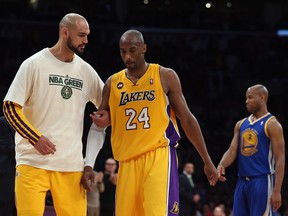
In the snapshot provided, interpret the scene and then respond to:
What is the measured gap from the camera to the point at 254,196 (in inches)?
280

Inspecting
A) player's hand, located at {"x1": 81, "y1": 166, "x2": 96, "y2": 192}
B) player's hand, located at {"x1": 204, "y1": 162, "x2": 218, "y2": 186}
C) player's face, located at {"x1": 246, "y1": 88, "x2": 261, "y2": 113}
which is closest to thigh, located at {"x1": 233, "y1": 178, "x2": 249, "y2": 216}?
player's face, located at {"x1": 246, "y1": 88, "x2": 261, "y2": 113}

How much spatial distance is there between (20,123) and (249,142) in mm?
3390

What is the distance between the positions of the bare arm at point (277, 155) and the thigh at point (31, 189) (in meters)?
3.11

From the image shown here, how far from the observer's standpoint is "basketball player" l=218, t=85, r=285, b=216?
7066 millimetres

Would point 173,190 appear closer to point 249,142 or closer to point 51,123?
point 51,123

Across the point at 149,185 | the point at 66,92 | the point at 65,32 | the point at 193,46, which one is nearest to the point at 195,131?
the point at 149,185

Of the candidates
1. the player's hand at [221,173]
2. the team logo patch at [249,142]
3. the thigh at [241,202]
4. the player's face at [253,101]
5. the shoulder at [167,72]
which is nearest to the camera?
the shoulder at [167,72]

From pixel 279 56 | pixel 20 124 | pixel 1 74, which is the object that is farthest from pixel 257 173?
pixel 279 56

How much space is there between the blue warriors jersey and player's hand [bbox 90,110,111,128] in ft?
8.53

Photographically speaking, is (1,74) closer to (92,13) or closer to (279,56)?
(92,13)

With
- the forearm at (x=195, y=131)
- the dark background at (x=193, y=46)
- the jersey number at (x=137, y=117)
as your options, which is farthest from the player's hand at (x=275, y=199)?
the dark background at (x=193, y=46)

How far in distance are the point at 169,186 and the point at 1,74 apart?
568 inches

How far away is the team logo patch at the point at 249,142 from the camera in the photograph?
7289 mm

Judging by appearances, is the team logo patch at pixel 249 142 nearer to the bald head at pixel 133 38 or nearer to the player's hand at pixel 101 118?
the player's hand at pixel 101 118
